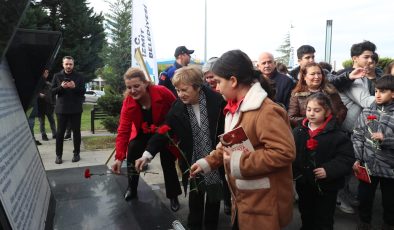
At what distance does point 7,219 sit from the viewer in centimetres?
149

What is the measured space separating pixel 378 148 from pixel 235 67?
206cm

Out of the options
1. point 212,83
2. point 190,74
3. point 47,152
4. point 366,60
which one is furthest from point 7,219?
point 47,152

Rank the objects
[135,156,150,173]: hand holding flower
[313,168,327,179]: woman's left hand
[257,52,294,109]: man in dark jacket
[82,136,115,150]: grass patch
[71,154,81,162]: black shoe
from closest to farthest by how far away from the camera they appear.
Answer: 1. [135,156,150,173]: hand holding flower
2. [313,168,327,179]: woman's left hand
3. [257,52,294,109]: man in dark jacket
4. [71,154,81,162]: black shoe
5. [82,136,115,150]: grass patch

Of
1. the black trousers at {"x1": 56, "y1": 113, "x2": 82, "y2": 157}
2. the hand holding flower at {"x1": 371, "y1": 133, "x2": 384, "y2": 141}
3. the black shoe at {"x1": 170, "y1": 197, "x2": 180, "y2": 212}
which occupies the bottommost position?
the black shoe at {"x1": 170, "y1": 197, "x2": 180, "y2": 212}

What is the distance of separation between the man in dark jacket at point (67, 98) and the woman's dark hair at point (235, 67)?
4696 millimetres

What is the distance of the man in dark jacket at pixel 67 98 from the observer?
6.12 meters

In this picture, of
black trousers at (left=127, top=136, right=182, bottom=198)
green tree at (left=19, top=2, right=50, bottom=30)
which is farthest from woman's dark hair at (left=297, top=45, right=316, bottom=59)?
green tree at (left=19, top=2, right=50, bottom=30)

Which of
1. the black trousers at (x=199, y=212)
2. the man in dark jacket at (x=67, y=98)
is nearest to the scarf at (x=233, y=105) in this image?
the black trousers at (x=199, y=212)

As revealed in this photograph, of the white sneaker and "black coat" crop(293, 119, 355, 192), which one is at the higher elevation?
"black coat" crop(293, 119, 355, 192)

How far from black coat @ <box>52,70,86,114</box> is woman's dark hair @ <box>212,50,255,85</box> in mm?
4720

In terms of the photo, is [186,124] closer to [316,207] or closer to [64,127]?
[316,207]

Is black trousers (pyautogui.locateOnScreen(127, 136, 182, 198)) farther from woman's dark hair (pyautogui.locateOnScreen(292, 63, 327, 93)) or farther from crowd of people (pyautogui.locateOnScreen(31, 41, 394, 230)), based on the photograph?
woman's dark hair (pyautogui.locateOnScreen(292, 63, 327, 93))

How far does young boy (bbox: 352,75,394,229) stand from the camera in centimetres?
327

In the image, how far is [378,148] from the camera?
330 cm
